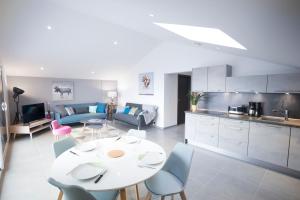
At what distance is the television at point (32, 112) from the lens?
4.53m

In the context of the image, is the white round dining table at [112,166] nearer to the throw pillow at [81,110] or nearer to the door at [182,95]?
the door at [182,95]

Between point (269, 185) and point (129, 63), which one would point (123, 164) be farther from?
point (129, 63)

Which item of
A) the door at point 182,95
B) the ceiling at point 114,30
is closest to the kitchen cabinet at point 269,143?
the ceiling at point 114,30

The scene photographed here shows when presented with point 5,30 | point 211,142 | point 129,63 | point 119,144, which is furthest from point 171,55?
point 5,30

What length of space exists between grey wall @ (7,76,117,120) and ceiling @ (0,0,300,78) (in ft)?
1.06

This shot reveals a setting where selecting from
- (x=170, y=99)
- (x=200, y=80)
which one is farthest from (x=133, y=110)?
(x=200, y=80)

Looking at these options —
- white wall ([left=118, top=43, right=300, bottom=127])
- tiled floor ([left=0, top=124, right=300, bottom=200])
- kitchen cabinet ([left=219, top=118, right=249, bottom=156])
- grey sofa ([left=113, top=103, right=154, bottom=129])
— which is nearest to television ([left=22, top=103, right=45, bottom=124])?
tiled floor ([left=0, top=124, right=300, bottom=200])

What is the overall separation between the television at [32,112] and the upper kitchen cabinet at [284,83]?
6255 millimetres

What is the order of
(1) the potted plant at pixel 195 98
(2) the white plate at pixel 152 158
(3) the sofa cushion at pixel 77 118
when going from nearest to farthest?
(2) the white plate at pixel 152 158 < (1) the potted plant at pixel 195 98 < (3) the sofa cushion at pixel 77 118

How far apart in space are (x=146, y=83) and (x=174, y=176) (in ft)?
15.0

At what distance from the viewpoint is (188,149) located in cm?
182

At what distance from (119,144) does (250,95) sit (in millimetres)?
3232

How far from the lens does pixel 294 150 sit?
2584mm

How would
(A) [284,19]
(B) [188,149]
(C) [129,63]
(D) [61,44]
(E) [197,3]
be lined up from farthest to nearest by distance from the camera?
(C) [129,63] → (D) [61,44] → (B) [188,149] → (E) [197,3] → (A) [284,19]
